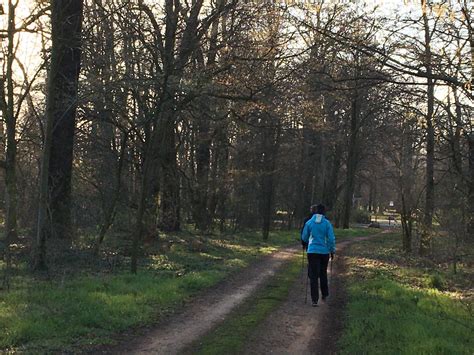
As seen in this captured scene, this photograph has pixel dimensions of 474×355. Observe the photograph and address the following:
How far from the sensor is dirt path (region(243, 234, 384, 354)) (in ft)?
23.1

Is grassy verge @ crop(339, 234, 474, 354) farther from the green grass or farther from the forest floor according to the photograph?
the green grass

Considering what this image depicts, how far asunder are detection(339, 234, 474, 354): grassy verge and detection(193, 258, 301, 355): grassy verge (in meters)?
1.45

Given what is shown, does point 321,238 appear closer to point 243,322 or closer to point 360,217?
point 243,322

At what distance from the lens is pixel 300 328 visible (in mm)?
8188

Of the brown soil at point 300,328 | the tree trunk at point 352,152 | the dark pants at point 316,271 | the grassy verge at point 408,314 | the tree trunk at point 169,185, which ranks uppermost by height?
the tree trunk at point 352,152

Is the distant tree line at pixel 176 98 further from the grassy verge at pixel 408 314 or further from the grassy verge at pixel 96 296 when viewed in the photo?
the grassy verge at pixel 408 314

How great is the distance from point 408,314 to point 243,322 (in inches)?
112

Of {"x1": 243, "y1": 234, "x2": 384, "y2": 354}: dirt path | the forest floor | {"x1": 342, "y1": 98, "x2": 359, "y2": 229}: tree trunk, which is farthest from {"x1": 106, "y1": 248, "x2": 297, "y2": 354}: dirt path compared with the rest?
{"x1": 342, "y1": 98, "x2": 359, "y2": 229}: tree trunk

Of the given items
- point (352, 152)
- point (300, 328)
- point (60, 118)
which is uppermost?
point (352, 152)

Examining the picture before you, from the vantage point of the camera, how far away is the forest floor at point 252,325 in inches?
275

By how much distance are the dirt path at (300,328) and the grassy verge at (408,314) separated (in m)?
0.26

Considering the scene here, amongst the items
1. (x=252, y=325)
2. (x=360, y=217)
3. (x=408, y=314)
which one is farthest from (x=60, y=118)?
(x=360, y=217)

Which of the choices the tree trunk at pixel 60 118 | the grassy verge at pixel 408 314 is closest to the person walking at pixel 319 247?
the grassy verge at pixel 408 314

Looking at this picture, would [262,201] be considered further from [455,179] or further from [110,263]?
[110,263]
